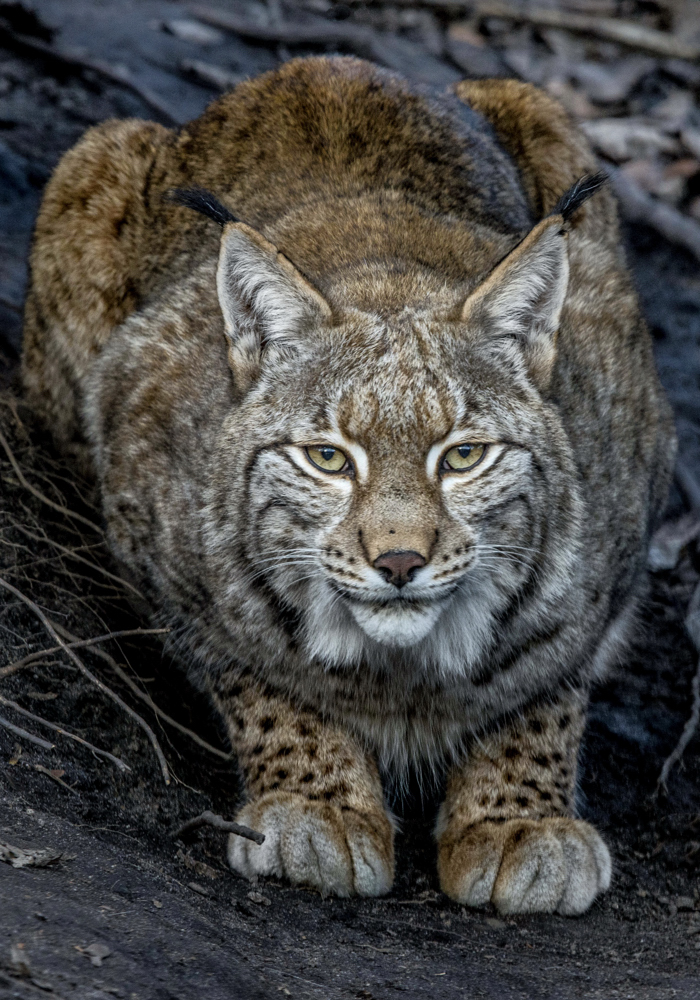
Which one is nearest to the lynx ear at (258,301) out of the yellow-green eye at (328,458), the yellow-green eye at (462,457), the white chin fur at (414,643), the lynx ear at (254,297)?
the lynx ear at (254,297)

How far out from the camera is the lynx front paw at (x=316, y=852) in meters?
2.96

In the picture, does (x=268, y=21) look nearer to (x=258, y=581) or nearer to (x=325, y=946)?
(x=258, y=581)

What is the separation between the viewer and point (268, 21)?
809 cm

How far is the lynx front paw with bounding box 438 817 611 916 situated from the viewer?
2990mm

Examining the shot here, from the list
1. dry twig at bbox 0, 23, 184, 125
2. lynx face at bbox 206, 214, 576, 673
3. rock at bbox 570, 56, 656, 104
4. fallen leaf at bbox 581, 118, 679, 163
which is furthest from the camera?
rock at bbox 570, 56, 656, 104

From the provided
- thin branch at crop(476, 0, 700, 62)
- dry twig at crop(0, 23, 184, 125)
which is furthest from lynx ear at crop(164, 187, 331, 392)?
thin branch at crop(476, 0, 700, 62)

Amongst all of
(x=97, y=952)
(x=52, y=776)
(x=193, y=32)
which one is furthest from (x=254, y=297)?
(x=193, y=32)

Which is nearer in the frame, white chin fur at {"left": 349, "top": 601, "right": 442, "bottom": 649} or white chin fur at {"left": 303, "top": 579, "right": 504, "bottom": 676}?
white chin fur at {"left": 349, "top": 601, "right": 442, "bottom": 649}

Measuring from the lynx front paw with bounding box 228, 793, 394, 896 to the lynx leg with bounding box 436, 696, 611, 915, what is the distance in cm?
23

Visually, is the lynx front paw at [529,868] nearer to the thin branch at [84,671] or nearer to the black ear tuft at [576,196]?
the thin branch at [84,671]

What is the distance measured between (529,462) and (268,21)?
20.0 feet

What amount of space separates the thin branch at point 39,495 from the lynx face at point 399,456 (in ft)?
3.79

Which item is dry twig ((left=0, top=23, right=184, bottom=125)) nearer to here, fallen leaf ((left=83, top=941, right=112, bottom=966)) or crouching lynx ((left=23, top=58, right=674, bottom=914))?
crouching lynx ((left=23, top=58, right=674, bottom=914))

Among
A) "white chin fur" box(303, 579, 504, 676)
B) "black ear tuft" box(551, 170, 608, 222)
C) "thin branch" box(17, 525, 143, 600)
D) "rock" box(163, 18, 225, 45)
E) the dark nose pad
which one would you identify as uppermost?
"rock" box(163, 18, 225, 45)
